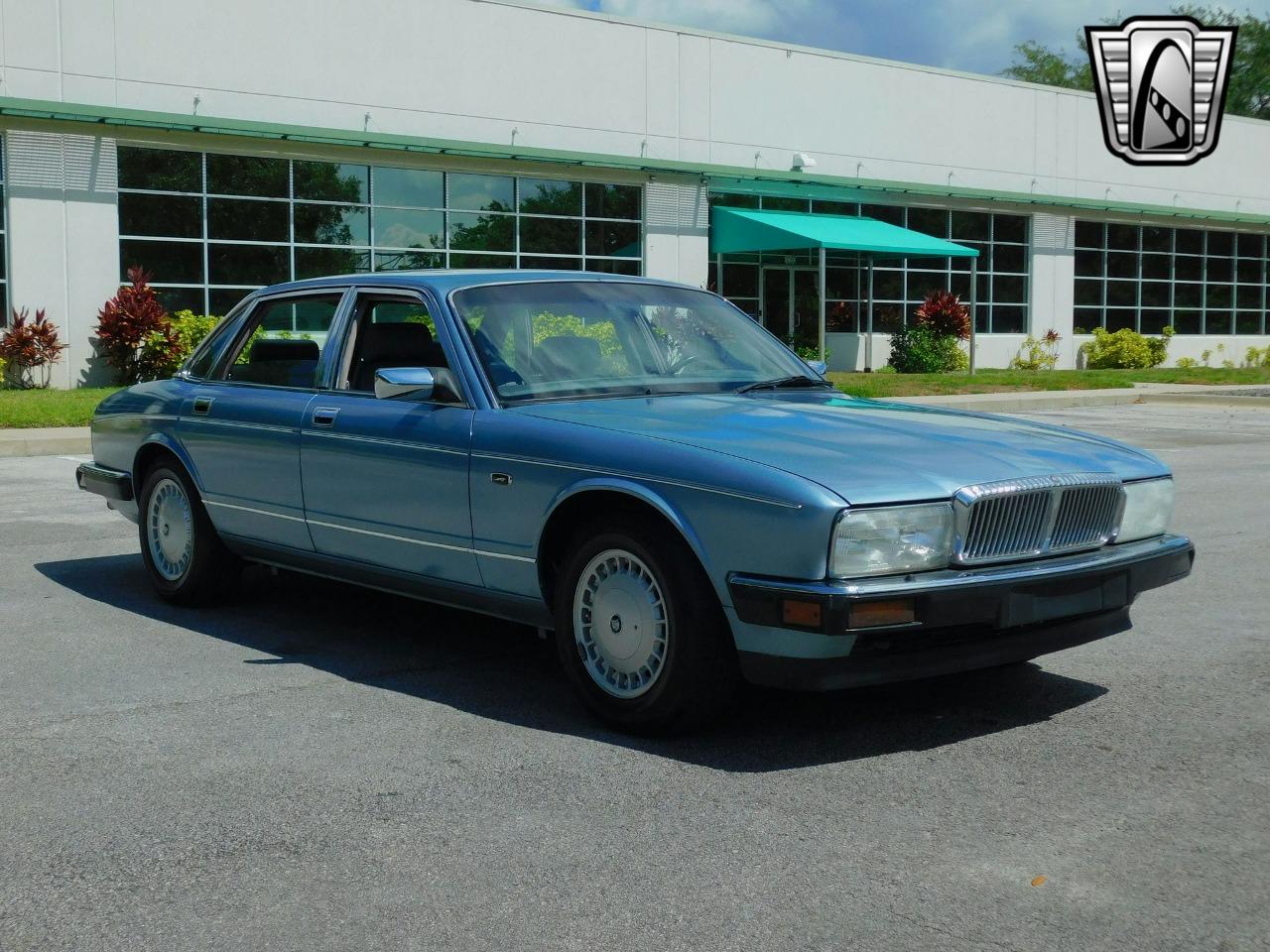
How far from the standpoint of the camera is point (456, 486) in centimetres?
572

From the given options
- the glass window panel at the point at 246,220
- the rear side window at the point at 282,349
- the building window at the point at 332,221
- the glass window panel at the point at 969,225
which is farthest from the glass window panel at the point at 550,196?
the rear side window at the point at 282,349

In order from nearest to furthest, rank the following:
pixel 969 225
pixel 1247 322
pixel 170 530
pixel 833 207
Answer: pixel 170 530
pixel 833 207
pixel 969 225
pixel 1247 322

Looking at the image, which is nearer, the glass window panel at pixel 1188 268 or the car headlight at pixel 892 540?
the car headlight at pixel 892 540

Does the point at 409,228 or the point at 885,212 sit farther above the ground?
the point at 885,212

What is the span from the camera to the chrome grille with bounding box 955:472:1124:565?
15.6 feet

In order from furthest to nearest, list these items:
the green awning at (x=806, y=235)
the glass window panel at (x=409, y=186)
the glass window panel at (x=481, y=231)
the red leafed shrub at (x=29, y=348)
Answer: the green awning at (x=806, y=235)
the glass window panel at (x=481, y=231)
the glass window panel at (x=409, y=186)
the red leafed shrub at (x=29, y=348)

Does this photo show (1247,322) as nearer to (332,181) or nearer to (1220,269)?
(1220,269)

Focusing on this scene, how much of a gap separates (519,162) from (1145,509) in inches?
967

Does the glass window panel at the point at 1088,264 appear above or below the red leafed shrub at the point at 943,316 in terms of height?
above

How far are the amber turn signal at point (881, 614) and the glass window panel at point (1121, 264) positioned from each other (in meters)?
38.5

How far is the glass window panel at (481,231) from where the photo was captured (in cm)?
2850

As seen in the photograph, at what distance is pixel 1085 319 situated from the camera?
4016 cm

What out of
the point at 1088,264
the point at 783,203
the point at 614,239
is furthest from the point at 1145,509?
the point at 1088,264

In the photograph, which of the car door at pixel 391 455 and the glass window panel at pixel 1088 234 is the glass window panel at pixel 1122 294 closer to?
the glass window panel at pixel 1088 234
